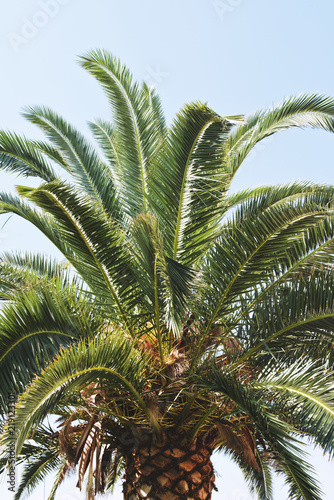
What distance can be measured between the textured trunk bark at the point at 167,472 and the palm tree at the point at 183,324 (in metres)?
→ 0.01

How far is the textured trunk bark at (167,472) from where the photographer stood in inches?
233

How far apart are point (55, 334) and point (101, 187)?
2.85m

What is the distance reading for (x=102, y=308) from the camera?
677 centimetres

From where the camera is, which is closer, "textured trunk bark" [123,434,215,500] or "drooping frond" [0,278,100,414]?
"drooping frond" [0,278,100,414]

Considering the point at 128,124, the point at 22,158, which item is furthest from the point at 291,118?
the point at 22,158

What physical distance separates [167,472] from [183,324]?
153 cm

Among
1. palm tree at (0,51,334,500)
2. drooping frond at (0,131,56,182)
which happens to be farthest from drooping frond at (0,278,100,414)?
drooping frond at (0,131,56,182)

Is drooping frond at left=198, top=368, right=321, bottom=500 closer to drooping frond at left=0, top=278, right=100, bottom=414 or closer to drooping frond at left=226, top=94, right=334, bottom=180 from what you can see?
drooping frond at left=0, top=278, right=100, bottom=414

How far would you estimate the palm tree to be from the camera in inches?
206

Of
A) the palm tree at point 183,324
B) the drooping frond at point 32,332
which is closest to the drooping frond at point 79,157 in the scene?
the palm tree at point 183,324

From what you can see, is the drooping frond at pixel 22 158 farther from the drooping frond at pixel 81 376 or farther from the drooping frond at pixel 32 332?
the drooping frond at pixel 81 376

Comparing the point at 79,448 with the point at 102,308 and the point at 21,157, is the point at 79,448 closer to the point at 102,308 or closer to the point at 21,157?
the point at 102,308

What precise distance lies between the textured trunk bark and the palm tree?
0.04 ft

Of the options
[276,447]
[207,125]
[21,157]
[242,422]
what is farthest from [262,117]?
[276,447]
